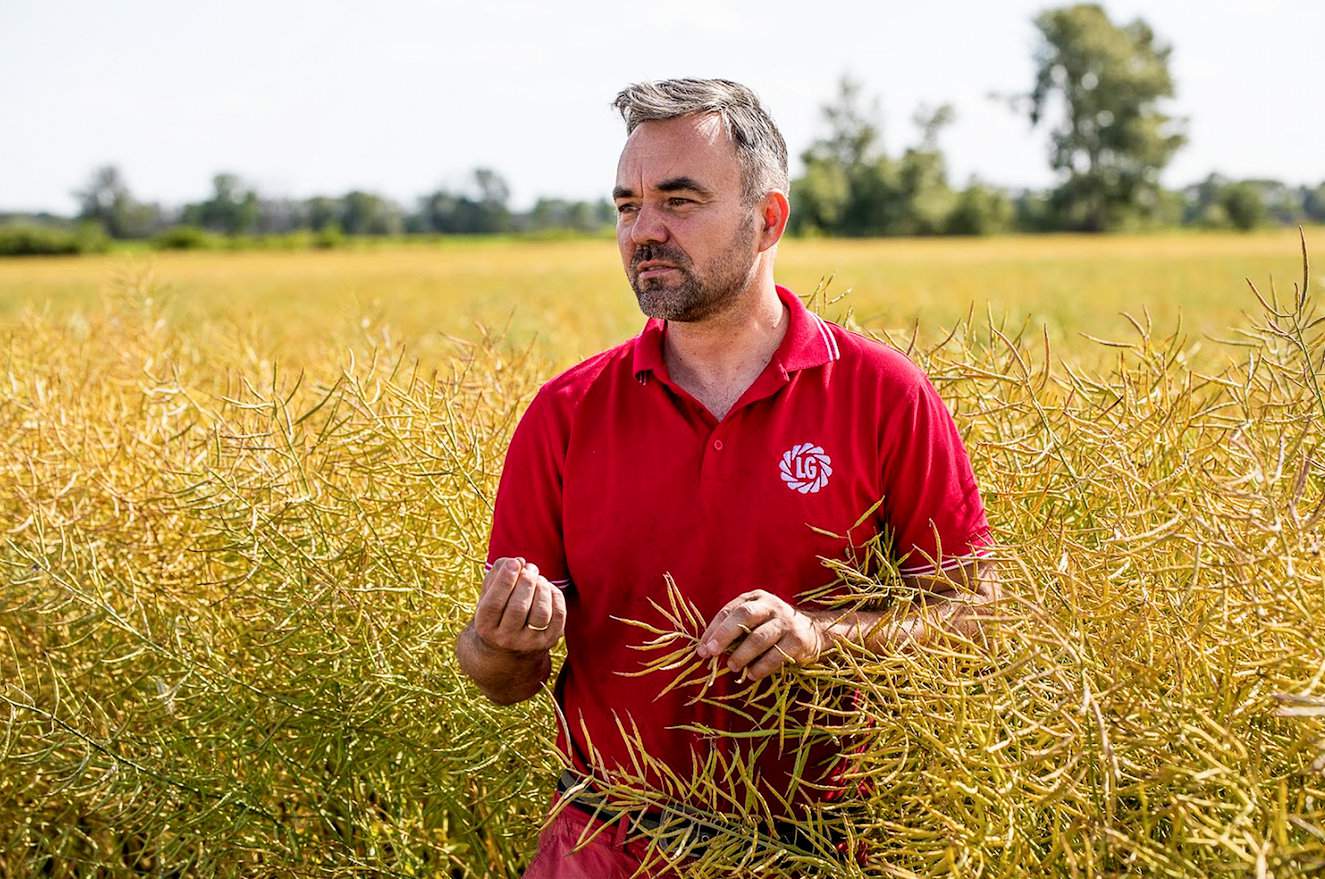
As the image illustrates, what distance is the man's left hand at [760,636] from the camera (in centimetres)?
157

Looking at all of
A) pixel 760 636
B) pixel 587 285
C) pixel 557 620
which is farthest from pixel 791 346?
pixel 587 285

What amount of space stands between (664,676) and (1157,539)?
91cm

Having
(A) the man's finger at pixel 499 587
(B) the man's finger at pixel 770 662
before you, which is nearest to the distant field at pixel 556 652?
(B) the man's finger at pixel 770 662

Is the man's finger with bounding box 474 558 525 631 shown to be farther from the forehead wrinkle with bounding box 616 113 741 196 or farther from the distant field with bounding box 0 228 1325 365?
the distant field with bounding box 0 228 1325 365

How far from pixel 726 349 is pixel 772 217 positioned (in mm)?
249

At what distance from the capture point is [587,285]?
21.5m

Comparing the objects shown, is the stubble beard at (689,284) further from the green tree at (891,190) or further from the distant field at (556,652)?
the green tree at (891,190)

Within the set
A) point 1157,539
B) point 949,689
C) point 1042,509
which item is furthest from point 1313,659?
point 1042,509

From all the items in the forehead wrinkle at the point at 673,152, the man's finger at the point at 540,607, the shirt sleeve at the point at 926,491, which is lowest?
the man's finger at the point at 540,607

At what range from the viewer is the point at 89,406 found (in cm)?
374

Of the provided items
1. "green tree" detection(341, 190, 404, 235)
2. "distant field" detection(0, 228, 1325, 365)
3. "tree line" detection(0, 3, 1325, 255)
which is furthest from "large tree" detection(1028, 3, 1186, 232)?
"green tree" detection(341, 190, 404, 235)

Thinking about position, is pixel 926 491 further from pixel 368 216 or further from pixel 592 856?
pixel 368 216

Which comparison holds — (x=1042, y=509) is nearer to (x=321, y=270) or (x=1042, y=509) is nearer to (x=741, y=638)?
(x=741, y=638)

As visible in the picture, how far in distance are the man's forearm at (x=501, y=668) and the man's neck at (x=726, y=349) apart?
20.5 inches
